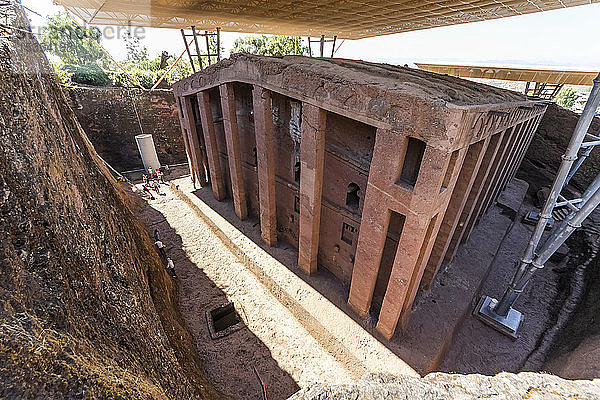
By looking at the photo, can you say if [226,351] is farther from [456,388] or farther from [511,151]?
[511,151]

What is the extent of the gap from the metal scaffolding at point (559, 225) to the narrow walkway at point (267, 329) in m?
3.97

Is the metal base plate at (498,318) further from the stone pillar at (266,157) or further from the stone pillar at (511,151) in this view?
the stone pillar at (266,157)

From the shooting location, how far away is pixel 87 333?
282 cm

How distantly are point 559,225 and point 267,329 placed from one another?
26.7ft

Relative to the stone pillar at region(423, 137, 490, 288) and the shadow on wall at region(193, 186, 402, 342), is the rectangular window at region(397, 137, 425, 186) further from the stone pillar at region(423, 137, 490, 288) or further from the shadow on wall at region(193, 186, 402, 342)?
the shadow on wall at region(193, 186, 402, 342)

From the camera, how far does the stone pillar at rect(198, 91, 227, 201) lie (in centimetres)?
1045

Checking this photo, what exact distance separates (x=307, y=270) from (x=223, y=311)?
9.70 ft

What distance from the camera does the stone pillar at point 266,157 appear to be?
7.75 meters

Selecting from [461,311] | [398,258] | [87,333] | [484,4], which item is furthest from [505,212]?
[87,333]

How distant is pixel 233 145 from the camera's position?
376 inches

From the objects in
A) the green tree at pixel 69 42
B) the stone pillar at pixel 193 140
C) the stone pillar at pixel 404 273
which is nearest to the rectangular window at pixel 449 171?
the stone pillar at pixel 404 273

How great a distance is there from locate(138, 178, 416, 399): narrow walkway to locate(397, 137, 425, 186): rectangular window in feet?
13.4

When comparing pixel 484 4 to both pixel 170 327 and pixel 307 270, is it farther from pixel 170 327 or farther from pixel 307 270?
pixel 170 327

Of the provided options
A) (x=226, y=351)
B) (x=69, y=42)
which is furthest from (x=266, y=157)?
(x=69, y=42)
